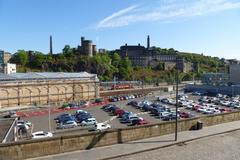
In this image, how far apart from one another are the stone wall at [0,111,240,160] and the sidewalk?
357 mm

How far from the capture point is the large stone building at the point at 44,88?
197 ft

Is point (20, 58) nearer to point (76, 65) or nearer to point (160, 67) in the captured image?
point (76, 65)

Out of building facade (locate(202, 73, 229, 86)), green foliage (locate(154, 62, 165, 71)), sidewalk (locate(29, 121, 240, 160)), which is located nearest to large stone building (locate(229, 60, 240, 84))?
building facade (locate(202, 73, 229, 86))

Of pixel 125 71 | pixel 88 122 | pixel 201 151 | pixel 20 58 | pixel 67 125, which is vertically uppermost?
pixel 20 58

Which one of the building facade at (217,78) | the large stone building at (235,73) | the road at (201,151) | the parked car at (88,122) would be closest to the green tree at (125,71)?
the building facade at (217,78)

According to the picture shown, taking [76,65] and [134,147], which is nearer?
[134,147]

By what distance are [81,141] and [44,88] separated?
50121mm

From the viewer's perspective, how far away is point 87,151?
17625mm

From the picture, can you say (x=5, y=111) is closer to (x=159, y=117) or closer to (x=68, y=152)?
(x=159, y=117)

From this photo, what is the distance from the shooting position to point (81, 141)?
1781cm

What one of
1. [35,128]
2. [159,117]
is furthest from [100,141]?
[159,117]

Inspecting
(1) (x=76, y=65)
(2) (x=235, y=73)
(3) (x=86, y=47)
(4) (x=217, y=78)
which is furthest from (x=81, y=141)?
(3) (x=86, y=47)

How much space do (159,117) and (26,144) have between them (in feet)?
101

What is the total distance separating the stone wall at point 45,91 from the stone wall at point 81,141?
147 ft
